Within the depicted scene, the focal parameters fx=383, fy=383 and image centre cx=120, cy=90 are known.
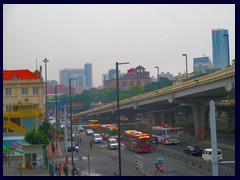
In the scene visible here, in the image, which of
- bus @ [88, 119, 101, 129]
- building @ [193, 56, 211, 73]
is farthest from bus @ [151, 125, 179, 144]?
building @ [193, 56, 211, 73]

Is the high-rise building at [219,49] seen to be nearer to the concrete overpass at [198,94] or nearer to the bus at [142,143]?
the concrete overpass at [198,94]

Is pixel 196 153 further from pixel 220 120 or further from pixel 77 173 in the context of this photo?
pixel 220 120

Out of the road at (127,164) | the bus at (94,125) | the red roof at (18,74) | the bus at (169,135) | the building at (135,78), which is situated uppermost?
the building at (135,78)

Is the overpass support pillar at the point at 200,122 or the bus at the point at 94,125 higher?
the overpass support pillar at the point at 200,122

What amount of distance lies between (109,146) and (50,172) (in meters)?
16.4

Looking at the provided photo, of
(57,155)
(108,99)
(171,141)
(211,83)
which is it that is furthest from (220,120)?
(108,99)

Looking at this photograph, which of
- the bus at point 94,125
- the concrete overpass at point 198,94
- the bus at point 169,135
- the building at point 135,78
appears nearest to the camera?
the concrete overpass at point 198,94

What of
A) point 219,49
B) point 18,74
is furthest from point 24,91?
point 219,49

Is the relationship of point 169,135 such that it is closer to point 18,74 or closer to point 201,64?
point 18,74

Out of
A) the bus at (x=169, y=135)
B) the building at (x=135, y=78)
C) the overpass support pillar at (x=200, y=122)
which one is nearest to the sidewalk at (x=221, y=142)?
the overpass support pillar at (x=200, y=122)

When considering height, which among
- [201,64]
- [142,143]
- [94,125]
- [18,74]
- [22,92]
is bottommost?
[94,125]

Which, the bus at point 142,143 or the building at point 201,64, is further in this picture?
the building at point 201,64

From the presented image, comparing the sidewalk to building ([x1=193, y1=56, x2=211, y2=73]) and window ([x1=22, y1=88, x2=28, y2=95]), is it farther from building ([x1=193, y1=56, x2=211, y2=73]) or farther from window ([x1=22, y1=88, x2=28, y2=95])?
building ([x1=193, y1=56, x2=211, y2=73])

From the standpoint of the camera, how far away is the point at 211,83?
36.2 metres
